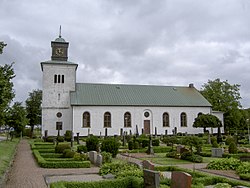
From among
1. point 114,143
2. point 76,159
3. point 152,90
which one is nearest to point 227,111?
point 152,90

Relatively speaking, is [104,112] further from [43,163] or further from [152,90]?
[43,163]

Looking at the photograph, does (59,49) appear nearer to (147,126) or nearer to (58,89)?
(58,89)

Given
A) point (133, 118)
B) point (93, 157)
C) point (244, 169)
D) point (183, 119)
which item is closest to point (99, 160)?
A: point (93, 157)

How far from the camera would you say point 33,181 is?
9.80 meters

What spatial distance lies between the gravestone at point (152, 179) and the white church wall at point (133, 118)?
28.7m

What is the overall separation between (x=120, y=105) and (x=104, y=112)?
2415 millimetres

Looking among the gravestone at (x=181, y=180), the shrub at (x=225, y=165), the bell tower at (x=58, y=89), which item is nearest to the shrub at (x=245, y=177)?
the shrub at (x=225, y=165)

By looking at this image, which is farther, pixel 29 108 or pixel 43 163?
pixel 29 108

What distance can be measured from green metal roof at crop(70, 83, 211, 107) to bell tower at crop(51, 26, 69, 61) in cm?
452

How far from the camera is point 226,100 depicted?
45.5 m

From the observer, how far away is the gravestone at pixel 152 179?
278 inches

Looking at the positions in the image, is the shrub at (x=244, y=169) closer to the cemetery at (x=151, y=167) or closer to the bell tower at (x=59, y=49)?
the cemetery at (x=151, y=167)

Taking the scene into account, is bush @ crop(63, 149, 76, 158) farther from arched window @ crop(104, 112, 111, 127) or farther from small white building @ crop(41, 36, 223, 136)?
arched window @ crop(104, 112, 111, 127)

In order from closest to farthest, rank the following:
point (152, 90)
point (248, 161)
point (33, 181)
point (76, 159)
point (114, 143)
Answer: point (33, 181) → point (248, 161) → point (76, 159) → point (114, 143) → point (152, 90)
